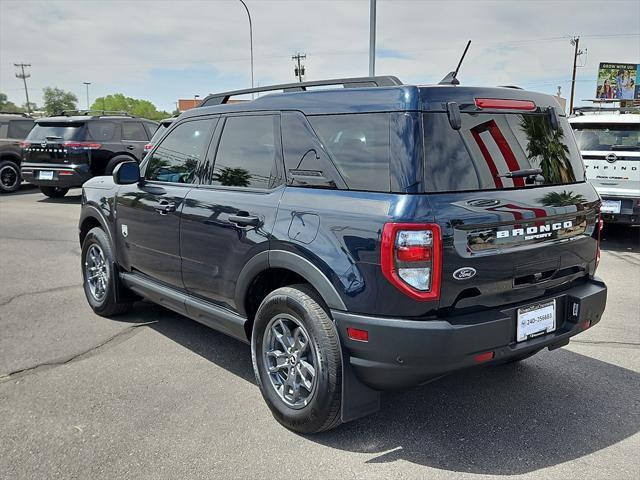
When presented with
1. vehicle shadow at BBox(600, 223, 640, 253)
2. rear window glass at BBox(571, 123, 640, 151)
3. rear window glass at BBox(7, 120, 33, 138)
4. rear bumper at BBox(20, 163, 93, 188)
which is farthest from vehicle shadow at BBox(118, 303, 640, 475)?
rear window glass at BBox(7, 120, 33, 138)

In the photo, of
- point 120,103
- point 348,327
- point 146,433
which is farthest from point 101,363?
point 120,103

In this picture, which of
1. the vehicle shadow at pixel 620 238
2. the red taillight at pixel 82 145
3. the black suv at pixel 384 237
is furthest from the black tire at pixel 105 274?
the red taillight at pixel 82 145

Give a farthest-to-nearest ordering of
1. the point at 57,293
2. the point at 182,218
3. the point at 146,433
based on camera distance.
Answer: the point at 57,293, the point at 182,218, the point at 146,433

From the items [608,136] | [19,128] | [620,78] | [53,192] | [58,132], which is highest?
[620,78]

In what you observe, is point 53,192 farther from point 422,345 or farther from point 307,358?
point 422,345

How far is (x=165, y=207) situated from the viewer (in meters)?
4.07

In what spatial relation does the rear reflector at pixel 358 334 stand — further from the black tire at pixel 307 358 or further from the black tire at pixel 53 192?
the black tire at pixel 53 192

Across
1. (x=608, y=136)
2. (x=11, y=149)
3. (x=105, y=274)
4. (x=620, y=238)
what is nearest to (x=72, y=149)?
(x=11, y=149)

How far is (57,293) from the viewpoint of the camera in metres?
5.94

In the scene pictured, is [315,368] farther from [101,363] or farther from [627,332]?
[627,332]

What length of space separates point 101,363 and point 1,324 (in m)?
1.43

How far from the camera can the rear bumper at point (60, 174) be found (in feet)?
41.1

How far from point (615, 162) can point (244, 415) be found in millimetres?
7235

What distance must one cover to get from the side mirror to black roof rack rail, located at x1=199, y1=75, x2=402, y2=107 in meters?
0.76
